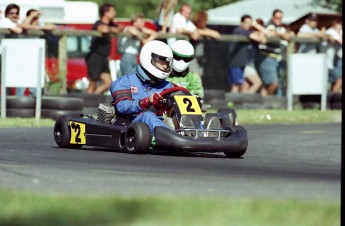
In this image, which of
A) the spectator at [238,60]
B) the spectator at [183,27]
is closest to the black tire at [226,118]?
the spectator at [183,27]

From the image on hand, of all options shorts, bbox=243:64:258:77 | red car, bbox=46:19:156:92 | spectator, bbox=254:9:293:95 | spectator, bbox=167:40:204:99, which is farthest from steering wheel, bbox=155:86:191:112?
spectator, bbox=254:9:293:95

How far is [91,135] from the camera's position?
13906mm

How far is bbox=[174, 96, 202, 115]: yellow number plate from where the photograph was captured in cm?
1327

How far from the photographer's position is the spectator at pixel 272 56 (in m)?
23.3

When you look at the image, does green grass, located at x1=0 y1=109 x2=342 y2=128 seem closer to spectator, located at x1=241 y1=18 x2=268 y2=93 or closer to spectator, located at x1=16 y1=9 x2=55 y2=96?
spectator, located at x1=241 y1=18 x2=268 y2=93

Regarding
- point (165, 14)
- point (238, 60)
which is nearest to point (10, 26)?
point (165, 14)

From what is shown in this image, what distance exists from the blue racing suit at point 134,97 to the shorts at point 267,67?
9.40m

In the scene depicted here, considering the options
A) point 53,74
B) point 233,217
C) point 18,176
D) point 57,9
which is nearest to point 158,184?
point 18,176

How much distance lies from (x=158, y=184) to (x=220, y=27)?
68.1 ft

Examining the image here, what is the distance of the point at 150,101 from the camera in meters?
13.4

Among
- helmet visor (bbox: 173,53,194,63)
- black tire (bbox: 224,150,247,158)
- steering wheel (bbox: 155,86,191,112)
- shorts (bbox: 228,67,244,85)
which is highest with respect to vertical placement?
helmet visor (bbox: 173,53,194,63)

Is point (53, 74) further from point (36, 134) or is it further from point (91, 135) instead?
point (91, 135)

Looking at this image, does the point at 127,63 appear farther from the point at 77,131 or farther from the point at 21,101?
the point at 77,131

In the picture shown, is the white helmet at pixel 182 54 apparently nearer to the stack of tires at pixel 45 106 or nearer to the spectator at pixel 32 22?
the stack of tires at pixel 45 106
